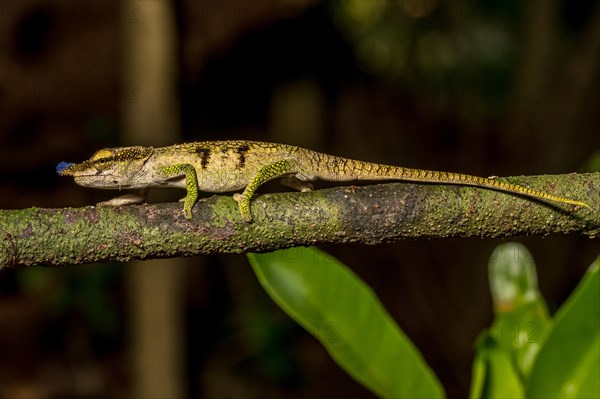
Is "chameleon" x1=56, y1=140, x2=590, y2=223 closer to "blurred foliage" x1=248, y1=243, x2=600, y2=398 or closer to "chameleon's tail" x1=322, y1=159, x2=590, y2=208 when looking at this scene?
"chameleon's tail" x1=322, y1=159, x2=590, y2=208

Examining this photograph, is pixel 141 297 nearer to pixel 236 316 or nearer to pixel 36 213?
pixel 236 316

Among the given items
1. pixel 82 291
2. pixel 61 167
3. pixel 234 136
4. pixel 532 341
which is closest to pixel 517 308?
pixel 532 341

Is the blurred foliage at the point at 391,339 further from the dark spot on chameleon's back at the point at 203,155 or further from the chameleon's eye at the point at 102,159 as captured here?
the chameleon's eye at the point at 102,159

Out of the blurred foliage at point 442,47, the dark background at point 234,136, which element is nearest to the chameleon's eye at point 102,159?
the dark background at point 234,136

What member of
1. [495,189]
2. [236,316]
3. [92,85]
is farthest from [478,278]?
[495,189]

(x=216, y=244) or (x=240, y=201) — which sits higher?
(x=240, y=201)

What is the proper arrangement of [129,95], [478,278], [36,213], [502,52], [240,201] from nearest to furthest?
[36,213]
[240,201]
[129,95]
[478,278]
[502,52]

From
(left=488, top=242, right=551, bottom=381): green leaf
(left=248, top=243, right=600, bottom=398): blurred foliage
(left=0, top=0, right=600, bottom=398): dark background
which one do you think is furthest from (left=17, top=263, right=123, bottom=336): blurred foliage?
(left=488, top=242, right=551, bottom=381): green leaf
